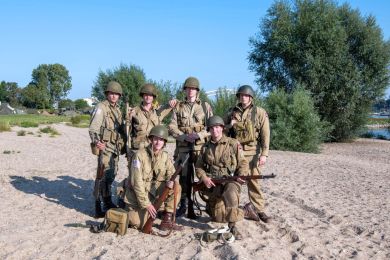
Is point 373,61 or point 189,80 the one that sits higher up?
point 373,61

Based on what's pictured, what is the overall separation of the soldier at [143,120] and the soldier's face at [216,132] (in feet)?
3.55

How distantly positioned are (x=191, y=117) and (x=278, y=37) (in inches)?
782

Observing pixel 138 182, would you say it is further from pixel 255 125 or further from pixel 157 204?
pixel 255 125

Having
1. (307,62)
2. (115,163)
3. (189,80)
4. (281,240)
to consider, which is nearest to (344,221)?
(281,240)

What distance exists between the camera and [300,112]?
19781mm

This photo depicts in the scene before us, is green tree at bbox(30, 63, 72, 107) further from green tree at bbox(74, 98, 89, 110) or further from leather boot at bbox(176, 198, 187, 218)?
leather boot at bbox(176, 198, 187, 218)

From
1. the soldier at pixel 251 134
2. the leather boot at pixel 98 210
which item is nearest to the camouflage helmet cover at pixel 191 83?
the soldier at pixel 251 134

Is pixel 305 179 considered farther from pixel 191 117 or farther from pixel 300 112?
pixel 300 112

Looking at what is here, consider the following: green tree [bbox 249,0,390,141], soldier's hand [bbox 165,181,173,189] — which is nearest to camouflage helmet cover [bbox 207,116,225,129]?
soldier's hand [bbox 165,181,173,189]

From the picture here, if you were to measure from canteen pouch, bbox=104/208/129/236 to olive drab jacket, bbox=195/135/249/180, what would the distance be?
4.00 feet

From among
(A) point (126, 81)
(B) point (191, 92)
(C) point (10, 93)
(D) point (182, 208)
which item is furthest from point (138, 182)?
(C) point (10, 93)

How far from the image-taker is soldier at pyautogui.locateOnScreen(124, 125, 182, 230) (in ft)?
20.2

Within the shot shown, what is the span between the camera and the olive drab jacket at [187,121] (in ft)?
23.1

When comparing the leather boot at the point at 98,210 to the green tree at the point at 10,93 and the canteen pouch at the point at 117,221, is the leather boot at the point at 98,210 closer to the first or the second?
the canteen pouch at the point at 117,221
